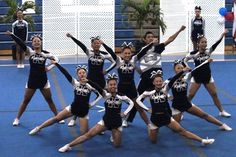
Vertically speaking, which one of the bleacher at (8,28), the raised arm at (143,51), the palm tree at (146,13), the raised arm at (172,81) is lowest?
the raised arm at (172,81)

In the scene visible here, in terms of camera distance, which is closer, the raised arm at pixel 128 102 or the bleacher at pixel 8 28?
the raised arm at pixel 128 102

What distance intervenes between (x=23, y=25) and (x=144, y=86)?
6.02 m

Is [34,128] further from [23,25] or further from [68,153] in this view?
[23,25]

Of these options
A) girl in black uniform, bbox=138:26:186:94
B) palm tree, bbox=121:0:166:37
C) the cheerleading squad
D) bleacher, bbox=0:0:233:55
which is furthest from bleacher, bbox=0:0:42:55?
girl in black uniform, bbox=138:26:186:94

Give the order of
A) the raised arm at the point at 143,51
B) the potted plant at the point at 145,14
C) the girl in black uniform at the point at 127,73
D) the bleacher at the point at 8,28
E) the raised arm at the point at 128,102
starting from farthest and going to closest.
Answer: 1. the bleacher at the point at 8,28
2. the potted plant at the point at 145,14
3. the raised arm at the point at 143,51
4. the girl in black uniform at the point at 127,73
5. the raised arm at the point at 128,102

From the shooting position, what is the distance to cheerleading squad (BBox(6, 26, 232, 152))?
18.9ft

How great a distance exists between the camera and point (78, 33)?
13461 mm

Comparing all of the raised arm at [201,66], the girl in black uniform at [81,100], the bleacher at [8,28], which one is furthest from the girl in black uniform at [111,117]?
the bleacher at [8,28]

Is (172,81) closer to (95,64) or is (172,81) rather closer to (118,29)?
(95,64)

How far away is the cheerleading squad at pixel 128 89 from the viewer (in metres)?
5.77

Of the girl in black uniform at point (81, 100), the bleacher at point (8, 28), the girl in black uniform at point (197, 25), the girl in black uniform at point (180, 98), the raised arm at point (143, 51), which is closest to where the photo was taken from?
the girl in black uniform at point (81, 100)

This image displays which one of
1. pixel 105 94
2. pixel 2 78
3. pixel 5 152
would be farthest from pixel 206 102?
pixel 2 78

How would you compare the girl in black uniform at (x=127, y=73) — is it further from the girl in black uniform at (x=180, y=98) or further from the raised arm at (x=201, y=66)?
the raised arm at (x=201, y=66)

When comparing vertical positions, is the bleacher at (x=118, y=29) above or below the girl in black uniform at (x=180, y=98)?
above
